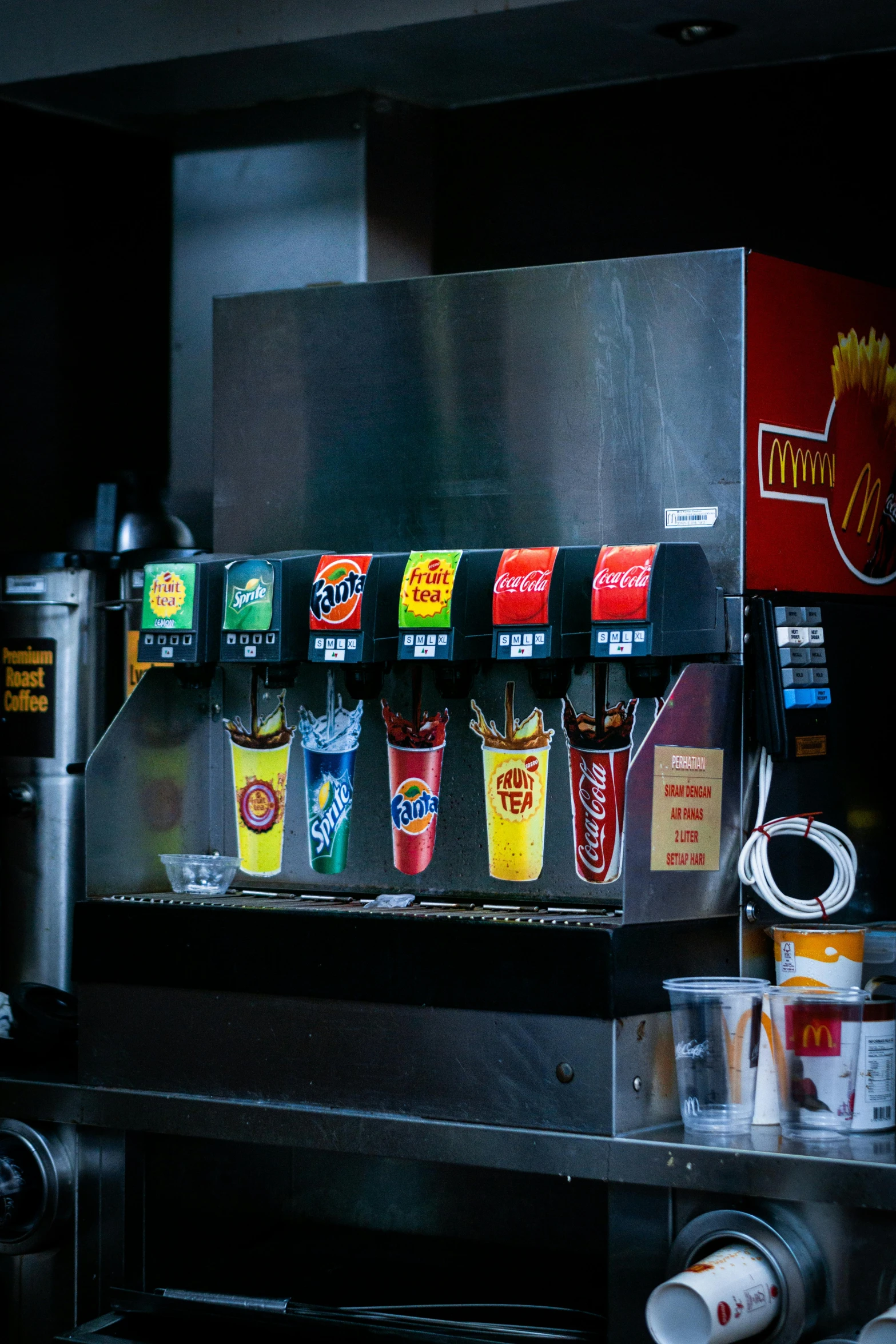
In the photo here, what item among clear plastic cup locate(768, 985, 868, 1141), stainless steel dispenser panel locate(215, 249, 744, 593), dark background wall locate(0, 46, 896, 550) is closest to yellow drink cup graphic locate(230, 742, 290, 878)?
stainless steel dispenser panel locate(215, 249, 744, 593)

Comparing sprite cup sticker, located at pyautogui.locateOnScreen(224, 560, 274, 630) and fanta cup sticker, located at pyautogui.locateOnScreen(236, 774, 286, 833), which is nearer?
sprite cup sticker, located at pyautogui.locateOnScreen(224, 560, 274, 630)

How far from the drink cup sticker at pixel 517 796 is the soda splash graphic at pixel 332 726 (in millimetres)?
231

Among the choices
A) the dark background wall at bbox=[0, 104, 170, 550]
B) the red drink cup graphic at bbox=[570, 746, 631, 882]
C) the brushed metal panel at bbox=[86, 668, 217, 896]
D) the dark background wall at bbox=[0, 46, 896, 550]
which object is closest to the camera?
the red drink cup graphic at bbox=[570, 746, 631, 882]

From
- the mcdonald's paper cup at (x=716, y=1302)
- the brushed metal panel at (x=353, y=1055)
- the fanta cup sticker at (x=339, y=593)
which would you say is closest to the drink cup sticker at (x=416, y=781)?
the fanta cup sticker at (x=339, y=593)

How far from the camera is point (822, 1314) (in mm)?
2145

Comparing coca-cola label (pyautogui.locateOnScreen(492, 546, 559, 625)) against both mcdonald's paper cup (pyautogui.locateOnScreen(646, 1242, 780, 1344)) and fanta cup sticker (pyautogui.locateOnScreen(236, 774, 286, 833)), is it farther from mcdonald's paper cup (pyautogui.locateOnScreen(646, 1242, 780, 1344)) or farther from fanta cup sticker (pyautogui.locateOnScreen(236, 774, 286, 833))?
mcdonald's paper cup (pyautogui.locateOnScreen(646, 1242, 780, 1344))

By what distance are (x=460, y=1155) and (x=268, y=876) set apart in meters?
0.59

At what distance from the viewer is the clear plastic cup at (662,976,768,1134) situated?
2242mm

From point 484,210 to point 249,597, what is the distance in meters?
1.34

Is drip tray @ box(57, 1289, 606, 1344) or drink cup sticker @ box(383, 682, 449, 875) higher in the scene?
drink cup sticker @ box(383, 682, 449, 875)

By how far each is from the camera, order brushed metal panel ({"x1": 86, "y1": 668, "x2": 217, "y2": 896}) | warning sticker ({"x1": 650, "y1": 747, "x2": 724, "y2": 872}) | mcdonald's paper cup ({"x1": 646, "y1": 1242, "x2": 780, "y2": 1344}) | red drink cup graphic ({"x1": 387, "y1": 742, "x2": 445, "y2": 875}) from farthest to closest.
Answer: brushed metal panel ({"x1": 86, "y1": 668, "x2": 217, "y2": 896})
red drink cup graphic ({"x1": 387, "y1": 742, "x2": 445, "y2": 875})
warning sticker ({"x1": 650, "y1": 747, "x2": 724, "y2": 872})
mcdonald's paper cup ({"x1": 646, "y1": 1242, "x2": 780, "y2": 1344})

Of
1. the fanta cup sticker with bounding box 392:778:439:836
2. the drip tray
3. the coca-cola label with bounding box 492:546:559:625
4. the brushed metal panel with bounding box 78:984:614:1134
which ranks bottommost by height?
the drip tray

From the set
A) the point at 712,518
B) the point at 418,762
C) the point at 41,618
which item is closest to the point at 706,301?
the point at 712,518

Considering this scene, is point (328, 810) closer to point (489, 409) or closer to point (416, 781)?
point (416, 781)
